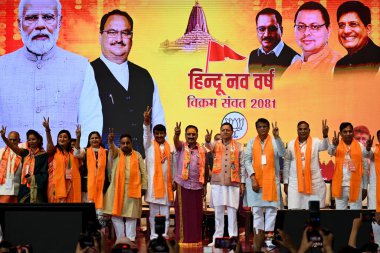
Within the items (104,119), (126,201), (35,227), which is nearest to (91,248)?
(35,227)

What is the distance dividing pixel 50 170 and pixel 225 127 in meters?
2.00

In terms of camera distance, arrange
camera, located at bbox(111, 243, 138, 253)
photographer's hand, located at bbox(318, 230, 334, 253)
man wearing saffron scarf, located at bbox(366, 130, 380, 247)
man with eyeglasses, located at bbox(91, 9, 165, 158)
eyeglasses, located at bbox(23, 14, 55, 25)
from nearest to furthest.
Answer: photographer's hand, located at bbox(318, 230, 334, 253) < camera, located at bbox(111, 243, 138, 253) < man wearing saffron scarf, located at bbox(366, 130, 380, 247) < man with eyeglasses, located at bbox(91, 9, 165, 158) < eyeglasses, located at bbox(23, 14, 55, 25)

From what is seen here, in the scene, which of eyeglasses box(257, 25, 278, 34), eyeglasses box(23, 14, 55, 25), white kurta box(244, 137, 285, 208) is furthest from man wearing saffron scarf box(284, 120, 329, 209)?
eyeglasses box(23, 14, 55, 25)

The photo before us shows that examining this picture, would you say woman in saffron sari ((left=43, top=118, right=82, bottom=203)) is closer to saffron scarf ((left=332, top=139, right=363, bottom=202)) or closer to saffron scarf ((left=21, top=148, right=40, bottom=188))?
saffron scarf ((left=21, top=148, right=40, bottom=188))

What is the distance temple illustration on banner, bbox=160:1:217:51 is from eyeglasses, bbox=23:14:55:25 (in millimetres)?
1626

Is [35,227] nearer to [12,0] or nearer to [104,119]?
[104,119]

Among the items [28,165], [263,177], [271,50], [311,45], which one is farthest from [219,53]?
[28,165]

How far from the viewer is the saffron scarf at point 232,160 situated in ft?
24.1

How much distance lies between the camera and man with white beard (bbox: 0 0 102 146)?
9.52 m

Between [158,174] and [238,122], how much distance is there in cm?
220

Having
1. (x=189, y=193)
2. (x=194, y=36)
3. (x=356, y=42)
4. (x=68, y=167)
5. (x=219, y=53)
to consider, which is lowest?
(x=189, y=193)

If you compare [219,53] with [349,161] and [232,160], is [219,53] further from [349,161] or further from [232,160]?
[349,161]

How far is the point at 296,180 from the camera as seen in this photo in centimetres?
755

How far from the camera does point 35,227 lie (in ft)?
18.1
